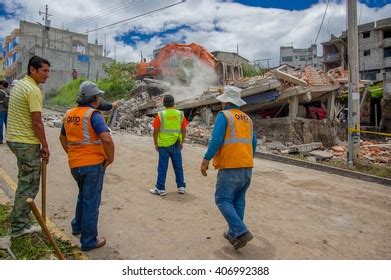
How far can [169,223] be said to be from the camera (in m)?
4.06

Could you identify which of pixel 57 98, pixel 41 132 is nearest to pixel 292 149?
pixel 41 132

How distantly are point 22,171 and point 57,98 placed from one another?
26.8 metres

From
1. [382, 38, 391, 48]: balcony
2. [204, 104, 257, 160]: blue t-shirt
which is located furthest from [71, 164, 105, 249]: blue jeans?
[382, 38, 391, 48]: balcony

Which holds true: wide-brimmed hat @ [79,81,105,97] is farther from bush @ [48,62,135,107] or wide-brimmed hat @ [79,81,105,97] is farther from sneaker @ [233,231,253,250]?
bush @ [48,62,135,107]

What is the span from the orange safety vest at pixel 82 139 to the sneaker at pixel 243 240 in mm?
1467

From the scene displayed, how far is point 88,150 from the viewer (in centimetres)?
321

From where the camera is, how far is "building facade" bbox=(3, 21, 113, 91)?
11470 mm

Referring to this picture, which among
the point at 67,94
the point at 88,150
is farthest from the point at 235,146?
the point at 67,94

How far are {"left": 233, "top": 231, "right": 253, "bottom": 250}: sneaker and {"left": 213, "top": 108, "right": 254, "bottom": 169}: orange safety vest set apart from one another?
637mm

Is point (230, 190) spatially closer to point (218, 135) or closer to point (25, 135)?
point (218, 135)

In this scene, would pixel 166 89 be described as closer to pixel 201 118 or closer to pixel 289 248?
pixel 201 118

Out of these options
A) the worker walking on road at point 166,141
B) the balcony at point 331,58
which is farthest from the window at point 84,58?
the worker walking on road at point 166,141

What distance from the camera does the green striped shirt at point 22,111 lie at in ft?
10.6

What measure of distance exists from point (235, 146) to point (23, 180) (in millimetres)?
2015
